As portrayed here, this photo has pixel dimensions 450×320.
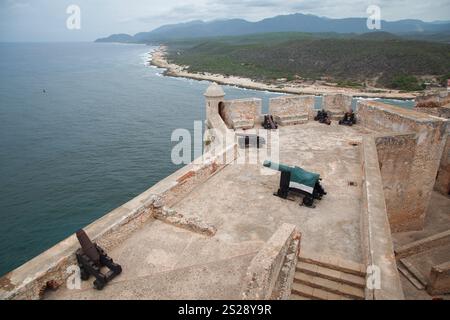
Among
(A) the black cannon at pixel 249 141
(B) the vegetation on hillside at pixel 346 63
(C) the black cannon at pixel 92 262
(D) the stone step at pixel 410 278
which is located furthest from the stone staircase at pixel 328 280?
(B) the vegetation on hillside at pixel 346 63

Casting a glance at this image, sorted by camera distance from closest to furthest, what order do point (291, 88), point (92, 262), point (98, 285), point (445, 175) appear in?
point (98, 285) < point (92, 262) < point (445, 175) < point (291, 88)

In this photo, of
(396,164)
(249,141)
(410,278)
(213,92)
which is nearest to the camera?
(410,278)

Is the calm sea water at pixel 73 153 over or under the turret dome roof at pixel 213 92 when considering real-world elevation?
under

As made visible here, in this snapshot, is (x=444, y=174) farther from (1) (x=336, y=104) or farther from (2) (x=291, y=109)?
(2) (x=291, y=109)

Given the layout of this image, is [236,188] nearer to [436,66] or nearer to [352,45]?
[436,66]

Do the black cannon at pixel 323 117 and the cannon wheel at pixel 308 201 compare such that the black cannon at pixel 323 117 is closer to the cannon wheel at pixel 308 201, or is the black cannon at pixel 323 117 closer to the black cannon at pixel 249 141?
the black cannon at pixel 249 141

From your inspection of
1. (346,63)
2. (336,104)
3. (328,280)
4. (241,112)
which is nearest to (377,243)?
(328,280)
